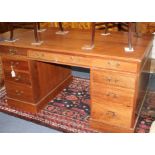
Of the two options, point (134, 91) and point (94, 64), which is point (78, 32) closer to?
point (94, 64)

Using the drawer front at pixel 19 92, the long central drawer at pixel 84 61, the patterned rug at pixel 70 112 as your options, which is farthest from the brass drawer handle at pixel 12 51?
the patterned rug at pixel 70 112

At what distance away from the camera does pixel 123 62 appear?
183 centimetres

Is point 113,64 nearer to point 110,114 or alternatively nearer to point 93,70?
point 93,70

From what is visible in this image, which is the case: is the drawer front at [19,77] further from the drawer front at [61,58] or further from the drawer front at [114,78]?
the drawer front at [114,78]

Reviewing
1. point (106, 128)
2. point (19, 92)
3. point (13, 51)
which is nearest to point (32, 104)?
point (19, 92)

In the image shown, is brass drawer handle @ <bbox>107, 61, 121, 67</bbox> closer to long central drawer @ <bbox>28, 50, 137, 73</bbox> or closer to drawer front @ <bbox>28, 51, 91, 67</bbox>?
long central drawer @ <bbox>28, 50, 137, 73</bbox>

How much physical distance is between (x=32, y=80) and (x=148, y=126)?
1281 millimetres

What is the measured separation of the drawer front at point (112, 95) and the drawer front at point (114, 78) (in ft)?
0.15

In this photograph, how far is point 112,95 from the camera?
2.00 meters

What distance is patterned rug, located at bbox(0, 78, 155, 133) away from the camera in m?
2.30

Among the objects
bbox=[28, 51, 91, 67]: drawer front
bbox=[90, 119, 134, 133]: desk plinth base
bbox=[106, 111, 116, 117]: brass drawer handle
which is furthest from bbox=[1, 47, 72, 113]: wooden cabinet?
bbox=[106, 111, 116, 117]: brass drawer handle

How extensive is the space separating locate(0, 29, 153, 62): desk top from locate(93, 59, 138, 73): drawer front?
1.7 inches

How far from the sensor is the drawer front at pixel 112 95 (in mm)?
1932

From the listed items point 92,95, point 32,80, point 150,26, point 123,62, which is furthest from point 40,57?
point 150,26
